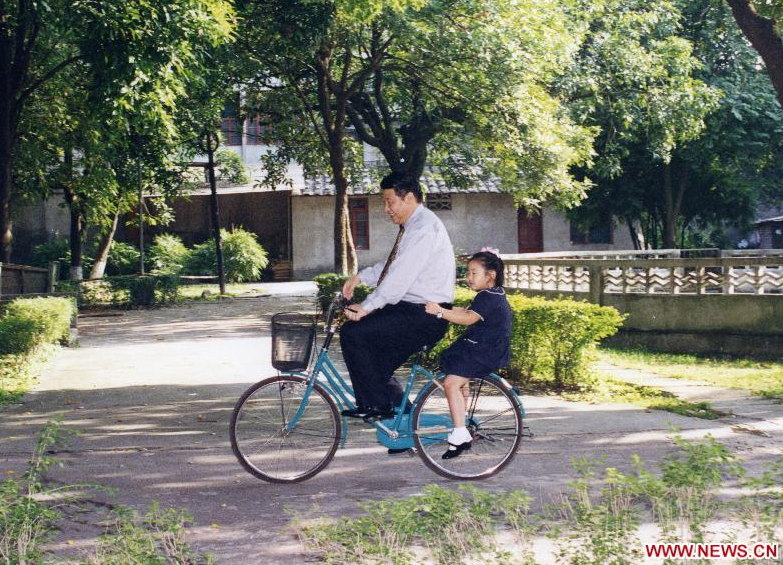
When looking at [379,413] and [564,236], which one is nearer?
[379,413]

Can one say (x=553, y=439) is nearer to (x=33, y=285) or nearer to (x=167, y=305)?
(x=33, y=285)

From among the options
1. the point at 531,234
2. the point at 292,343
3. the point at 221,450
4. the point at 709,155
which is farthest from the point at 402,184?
the point at 531,234

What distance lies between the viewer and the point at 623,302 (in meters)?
16.9

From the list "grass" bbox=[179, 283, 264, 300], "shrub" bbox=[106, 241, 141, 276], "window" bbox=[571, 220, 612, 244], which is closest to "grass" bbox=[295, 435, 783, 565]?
"grass" bbox=[179, 283, 264, 300]

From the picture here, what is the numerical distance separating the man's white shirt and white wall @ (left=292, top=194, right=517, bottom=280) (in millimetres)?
30131

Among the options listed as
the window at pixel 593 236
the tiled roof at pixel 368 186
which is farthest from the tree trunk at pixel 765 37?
the window at pixel 593 236

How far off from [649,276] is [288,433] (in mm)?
11312

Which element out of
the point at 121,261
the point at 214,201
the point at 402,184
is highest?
the point at 214,201

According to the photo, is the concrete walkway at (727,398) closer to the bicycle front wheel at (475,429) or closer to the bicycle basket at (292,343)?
the bicycle front wheel at (475,429)

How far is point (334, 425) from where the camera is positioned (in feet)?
21.6

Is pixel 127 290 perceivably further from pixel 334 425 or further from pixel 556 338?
pixel 334 425

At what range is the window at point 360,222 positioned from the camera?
A: 38469 mm

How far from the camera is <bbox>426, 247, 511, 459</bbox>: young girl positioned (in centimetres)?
652

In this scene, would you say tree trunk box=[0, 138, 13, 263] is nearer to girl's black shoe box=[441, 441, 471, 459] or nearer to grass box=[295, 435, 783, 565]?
girl's black shoe box=[441, 441, 471, 459]
